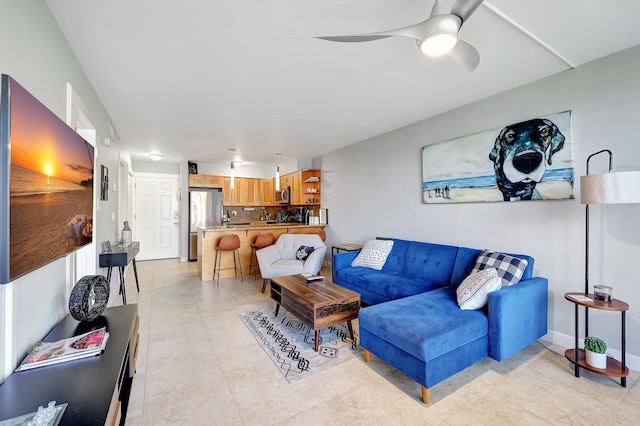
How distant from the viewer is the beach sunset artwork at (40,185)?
1073 mm

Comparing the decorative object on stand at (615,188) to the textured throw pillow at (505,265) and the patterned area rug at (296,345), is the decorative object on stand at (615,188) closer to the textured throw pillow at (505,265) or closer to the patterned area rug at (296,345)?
the textured throw pillow at (505,265)

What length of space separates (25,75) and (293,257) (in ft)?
12.1

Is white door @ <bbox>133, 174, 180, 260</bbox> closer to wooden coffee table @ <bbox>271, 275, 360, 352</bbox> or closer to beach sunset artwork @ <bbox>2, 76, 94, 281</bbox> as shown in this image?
wooden coffee table @ <bbox>271, 275, 360, 352</bbox>

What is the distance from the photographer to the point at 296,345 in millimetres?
2520

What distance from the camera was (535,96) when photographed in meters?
2.64

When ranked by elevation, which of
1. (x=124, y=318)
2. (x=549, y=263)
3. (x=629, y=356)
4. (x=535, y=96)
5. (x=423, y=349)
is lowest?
(x=629, y=356)

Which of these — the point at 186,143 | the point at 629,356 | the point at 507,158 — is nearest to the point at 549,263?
the point at 629,356

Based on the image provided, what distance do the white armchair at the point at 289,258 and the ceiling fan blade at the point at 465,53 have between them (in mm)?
3023

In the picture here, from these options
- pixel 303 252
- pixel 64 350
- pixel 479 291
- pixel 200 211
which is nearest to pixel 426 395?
pixel 479 291

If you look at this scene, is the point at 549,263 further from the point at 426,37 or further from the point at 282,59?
the point at 282,59

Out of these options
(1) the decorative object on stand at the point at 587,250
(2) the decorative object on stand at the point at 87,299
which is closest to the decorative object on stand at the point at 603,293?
(1) the decorative object on stand at the point at 587,250

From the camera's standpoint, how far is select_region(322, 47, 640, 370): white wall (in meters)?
2.14

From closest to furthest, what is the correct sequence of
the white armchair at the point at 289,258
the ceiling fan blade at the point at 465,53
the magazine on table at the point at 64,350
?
the magazine on table at the point at 64,350 < the ceiling fan blade at the point at 465,53 < the white armchair at the point at 289,258

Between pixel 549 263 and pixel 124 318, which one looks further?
pixel 549 263
